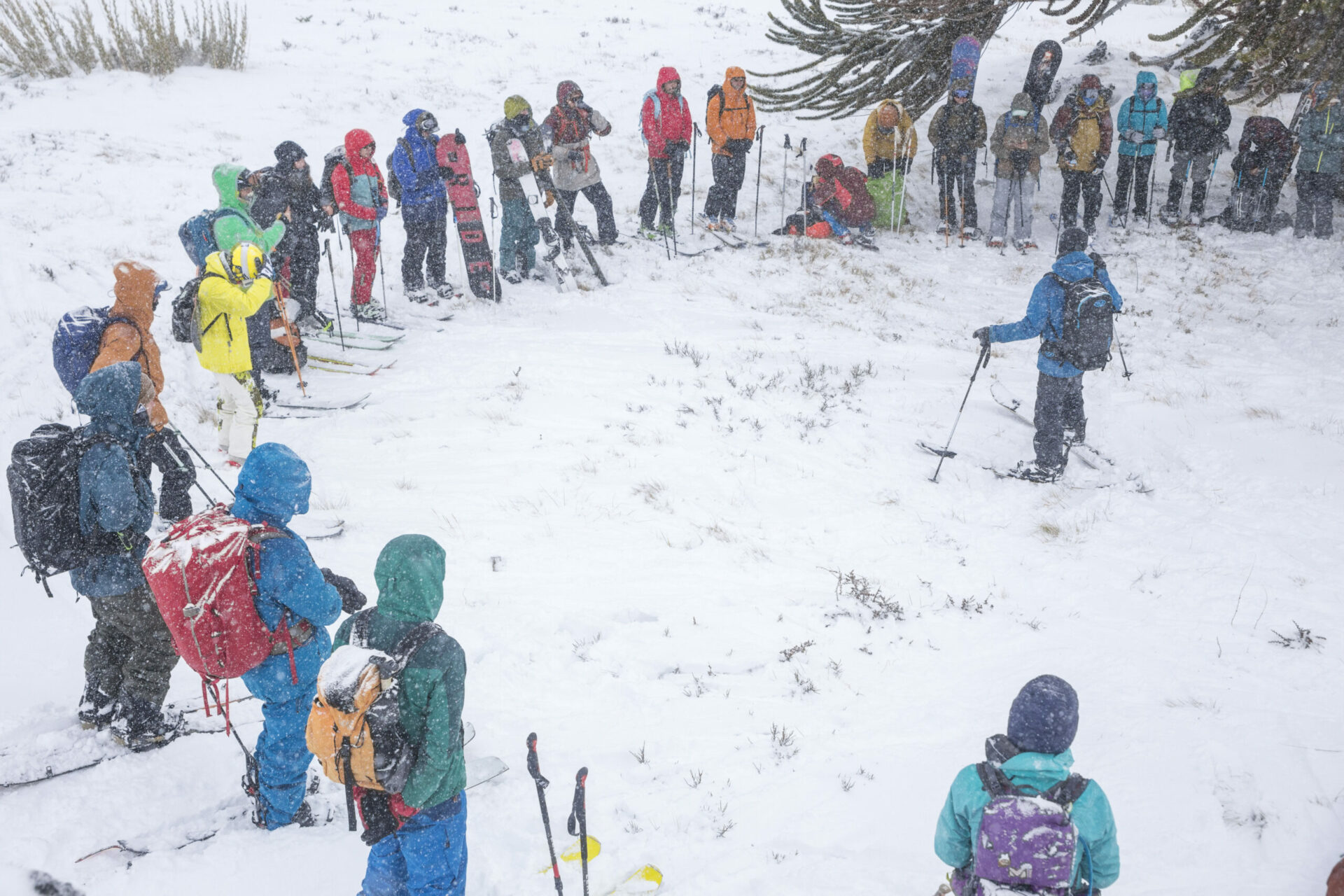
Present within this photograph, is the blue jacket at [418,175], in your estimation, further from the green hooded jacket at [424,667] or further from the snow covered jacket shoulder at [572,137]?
the green hooded jacket at [424,667]

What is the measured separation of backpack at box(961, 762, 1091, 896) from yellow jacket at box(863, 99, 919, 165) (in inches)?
476

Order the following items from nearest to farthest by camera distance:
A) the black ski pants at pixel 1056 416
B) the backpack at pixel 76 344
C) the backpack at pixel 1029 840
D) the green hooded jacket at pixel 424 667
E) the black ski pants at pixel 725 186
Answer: the backpack at pixel 1029 840
the green hooded jacket at pixel 424 667
the backpack at pixel 76 344
the black ski pants at pixel 1056 416
the black ski pants at pixel 725 186

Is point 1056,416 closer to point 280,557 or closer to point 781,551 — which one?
point 781,551

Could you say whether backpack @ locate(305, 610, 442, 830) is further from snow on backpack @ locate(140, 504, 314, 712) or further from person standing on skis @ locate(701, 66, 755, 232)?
person standing on skis @ locate(701, 66, 755, 232)

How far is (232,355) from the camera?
21.2ft

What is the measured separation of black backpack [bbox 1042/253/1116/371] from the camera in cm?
667

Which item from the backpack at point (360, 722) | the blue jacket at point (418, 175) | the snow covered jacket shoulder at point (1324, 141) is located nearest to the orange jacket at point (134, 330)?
the backpack at point (360, 722)

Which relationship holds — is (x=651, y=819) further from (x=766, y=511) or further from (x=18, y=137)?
(x=18, y=137)

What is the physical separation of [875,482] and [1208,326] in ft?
20.1

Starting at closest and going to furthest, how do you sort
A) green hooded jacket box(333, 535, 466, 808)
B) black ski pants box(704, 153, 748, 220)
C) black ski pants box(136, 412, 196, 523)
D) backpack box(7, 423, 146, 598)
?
green hooded jacket box(333, 535, 466, 808), backpack box(7, 423, 146, 598), black ski pants box(136, 412, 196, 523), black ski pants box(704, 153, 748, 220)

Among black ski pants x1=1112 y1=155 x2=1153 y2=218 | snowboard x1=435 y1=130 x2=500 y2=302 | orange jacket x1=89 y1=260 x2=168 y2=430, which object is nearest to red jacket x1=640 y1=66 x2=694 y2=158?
snowboard x1=435 y1=130 x2=500 y2=302

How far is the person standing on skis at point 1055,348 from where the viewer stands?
22.4ft

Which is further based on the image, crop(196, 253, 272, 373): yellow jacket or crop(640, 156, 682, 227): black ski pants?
crop(640, 156, 682, 227): black ski pants

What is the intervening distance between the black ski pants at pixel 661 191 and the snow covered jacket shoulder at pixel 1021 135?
486 centimetres
